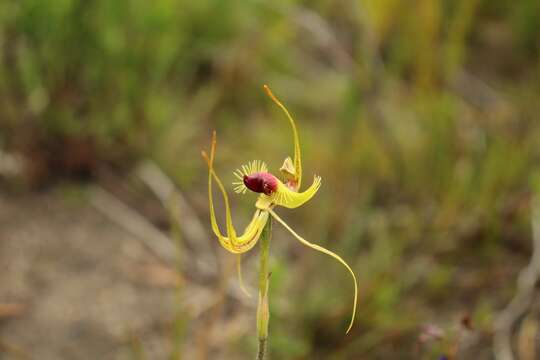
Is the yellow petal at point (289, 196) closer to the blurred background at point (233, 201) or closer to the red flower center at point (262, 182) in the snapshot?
the red flower center at point (262, 182)

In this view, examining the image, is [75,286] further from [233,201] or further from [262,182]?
[262,182]

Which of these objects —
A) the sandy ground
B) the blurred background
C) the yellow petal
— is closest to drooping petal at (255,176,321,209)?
the yellow petal

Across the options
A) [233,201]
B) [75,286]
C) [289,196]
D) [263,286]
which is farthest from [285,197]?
[233,201]

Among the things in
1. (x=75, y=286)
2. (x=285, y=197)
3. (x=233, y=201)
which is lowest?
(x=75, y=286)

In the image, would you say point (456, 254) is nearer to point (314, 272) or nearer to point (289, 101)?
point (314, 272)

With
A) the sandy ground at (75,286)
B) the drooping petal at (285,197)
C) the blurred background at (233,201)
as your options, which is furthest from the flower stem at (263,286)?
the sandy ground at (75,286)

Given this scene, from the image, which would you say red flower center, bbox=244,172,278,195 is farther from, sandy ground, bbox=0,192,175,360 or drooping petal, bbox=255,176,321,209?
sandy ground, bbox=0,192,175,360
